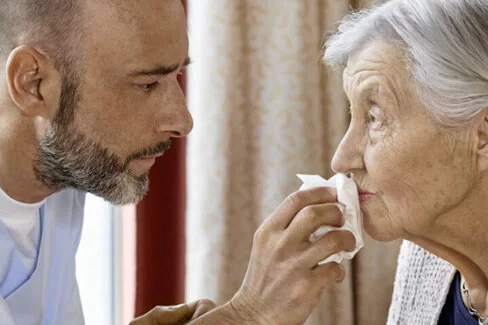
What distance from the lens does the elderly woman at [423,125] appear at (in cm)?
150

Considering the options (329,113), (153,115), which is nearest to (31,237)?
(153,115)

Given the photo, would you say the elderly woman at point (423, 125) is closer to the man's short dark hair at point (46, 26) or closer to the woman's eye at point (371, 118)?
the woman's eye at point (371, 118)

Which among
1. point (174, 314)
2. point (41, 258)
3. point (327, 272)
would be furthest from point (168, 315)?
point (327, 272)

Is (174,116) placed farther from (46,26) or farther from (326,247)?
(326,247)

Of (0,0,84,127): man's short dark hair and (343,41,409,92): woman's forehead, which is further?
(0,0,84,127): man's short dark hair

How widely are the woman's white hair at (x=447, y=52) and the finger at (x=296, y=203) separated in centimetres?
25

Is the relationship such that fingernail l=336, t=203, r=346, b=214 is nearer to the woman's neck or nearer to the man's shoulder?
the woman's neck

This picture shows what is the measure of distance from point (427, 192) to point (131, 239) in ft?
3.10

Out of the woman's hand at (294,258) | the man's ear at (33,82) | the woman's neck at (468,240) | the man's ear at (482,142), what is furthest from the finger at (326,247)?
the man's ear at (33,82)

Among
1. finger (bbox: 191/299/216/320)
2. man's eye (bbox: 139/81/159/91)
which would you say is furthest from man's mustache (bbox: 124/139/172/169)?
finger (bbox: 191/299/216/320)

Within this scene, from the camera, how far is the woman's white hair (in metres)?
1.48

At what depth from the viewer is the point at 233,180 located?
222cm

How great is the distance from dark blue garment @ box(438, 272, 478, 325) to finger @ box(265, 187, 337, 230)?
→ 352 mm

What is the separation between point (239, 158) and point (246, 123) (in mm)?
90
